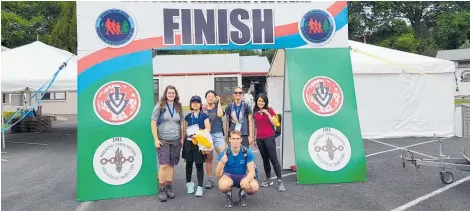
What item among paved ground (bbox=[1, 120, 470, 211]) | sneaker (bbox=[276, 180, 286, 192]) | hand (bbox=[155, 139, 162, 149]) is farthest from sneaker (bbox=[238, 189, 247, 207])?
hand (bbox=[155, 139, 162, 149])

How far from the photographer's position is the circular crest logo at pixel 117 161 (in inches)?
209

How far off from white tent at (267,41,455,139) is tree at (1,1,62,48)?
2564cm

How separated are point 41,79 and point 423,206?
918 centimetres

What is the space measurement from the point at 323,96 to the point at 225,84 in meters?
23.5

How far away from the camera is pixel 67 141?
38.4 feet

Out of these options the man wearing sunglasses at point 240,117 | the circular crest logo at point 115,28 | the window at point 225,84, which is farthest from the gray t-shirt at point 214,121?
the window at point 225,84

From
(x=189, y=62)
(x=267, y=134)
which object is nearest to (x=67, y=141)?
(x=267, y=134)

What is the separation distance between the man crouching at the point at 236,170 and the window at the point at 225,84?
24.3 metres

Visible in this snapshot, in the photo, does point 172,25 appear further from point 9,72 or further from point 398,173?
point 9,72

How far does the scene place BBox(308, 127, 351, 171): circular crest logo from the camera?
5.85m

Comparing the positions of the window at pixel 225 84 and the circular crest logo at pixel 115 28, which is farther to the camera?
the window at pixel 225 84

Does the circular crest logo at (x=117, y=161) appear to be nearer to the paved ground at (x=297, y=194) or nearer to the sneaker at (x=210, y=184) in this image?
the paved ground at (x=297, y=194)

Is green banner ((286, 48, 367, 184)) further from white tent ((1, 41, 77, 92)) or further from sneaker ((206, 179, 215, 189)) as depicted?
white tent ((1, 41, 77, 92))

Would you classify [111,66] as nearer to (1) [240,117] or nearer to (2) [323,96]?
(1) [240,117]
